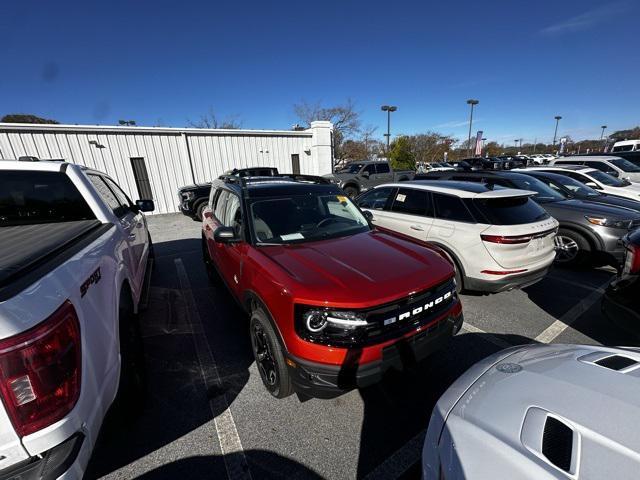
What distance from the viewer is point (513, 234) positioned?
3592mm

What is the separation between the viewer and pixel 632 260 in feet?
8.43

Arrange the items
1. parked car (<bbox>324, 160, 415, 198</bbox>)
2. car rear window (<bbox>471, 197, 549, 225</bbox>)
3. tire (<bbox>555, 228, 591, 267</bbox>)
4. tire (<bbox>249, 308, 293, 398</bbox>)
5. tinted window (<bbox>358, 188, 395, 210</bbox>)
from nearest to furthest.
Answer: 1. tire (<bbox>249, 308, 293, 398</bbox>)
2. car rear window (<bbox>471, 197, 549, 225</bbox>)
3. tire (<bbox>555, 228, 591, 267</bbox>)
4. tinted window (<bbox>358, 188, 395, 210</bbox>)
5. parked car (<bbox>324, 160, 415, 198</bbox>)

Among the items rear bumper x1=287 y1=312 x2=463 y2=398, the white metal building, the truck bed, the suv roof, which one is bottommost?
rear bumper x1=287 y1=312 x2=463 y2=398

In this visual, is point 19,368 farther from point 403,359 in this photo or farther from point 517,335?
point 517,335

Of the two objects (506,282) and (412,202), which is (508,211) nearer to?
(506,282)

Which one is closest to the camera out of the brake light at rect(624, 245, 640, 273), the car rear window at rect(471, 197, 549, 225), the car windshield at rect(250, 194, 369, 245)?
the brake light at rect(624, 245, 640, 273)

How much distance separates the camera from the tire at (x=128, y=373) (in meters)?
2.22

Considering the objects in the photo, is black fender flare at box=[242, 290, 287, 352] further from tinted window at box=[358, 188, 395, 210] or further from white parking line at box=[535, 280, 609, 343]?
tinted window at box=[358, 188, 395, 210]

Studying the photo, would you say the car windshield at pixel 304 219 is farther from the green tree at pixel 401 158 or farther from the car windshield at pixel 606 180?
the green tree at pixel 401 158

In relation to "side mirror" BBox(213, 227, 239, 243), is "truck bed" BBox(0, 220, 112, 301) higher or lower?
higher

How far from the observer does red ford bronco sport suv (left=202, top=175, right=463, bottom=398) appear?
2.03 metres

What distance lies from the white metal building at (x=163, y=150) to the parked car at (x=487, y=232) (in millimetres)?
12781

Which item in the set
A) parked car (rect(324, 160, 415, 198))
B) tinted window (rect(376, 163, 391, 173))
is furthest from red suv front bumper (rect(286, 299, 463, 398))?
tinted window (rect(376, 163, 391, 173))

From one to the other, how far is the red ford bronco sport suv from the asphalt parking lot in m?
0.35
